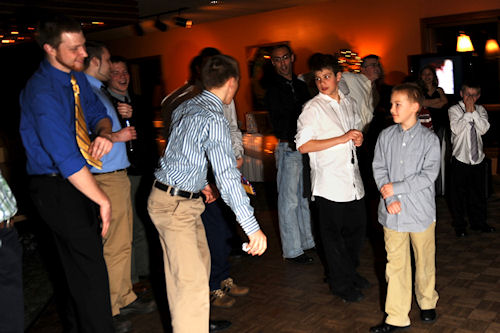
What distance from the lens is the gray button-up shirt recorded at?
9.16 feet

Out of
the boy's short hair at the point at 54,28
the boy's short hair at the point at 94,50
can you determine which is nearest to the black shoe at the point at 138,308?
the boy's short hair at the point at 94,50

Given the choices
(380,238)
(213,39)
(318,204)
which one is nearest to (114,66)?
(318,204)

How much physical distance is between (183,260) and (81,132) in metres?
0.78

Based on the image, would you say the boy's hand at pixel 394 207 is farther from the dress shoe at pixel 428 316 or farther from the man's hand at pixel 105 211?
the man's hand at pixel 105 211

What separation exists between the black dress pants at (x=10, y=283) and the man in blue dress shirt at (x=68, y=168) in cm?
46

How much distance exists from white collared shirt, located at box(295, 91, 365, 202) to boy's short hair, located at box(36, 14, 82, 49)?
59.7 inches

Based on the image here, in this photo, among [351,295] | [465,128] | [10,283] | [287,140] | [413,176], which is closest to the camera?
[10,283]

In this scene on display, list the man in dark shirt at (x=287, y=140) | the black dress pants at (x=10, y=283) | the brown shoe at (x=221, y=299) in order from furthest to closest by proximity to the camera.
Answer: the man in dark shirt at (x=287, y=140), the brown shoe at (x=221, y=299), the black dress pants at (x=10, y=283)

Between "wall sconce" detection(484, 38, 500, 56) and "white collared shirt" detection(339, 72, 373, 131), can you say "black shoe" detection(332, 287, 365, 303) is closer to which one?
"white collared shirt" detection(339, 72, 373, 131)

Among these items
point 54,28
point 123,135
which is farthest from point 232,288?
point 54,28

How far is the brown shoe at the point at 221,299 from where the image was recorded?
3496 millimetres

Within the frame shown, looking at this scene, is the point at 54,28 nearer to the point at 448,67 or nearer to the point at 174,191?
the point at 174,191

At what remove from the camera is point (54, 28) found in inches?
92.2

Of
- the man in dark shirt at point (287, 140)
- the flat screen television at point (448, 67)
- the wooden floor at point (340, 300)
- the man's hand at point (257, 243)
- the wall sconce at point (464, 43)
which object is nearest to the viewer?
the man's hand at point (257, 243)
